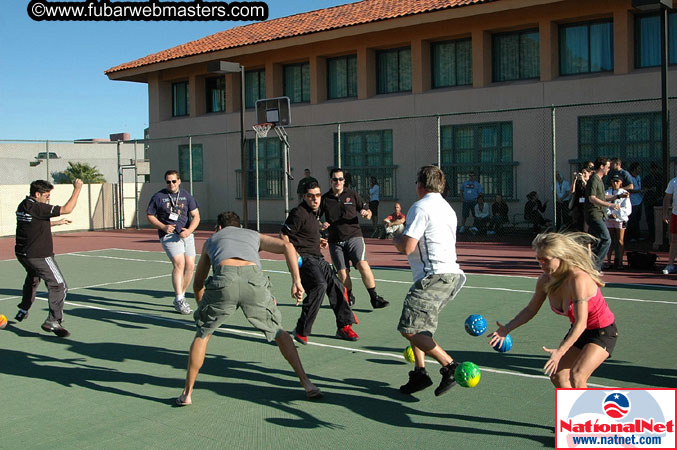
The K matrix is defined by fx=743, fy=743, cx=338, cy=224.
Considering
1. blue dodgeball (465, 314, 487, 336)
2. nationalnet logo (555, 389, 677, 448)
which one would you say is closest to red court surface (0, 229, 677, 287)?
blue dodgeball (465, 314, 487, 336)

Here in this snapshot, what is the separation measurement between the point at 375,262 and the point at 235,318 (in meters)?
6.25

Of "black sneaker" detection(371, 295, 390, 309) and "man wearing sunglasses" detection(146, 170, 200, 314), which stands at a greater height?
"man wearing sunglasses" detection(146, 170, 200, 314)

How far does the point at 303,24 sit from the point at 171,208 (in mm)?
19142

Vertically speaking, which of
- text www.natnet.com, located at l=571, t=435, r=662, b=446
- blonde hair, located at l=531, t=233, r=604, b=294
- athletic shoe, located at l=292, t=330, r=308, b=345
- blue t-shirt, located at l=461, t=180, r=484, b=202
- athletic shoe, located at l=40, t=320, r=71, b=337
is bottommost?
athletic shoe, located at l=292, t=330, r=308, b=345

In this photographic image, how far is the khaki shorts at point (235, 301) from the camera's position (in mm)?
5828

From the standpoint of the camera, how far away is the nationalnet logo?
3.97 meters

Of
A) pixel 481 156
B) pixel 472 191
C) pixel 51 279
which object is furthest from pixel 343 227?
pixel 481 156

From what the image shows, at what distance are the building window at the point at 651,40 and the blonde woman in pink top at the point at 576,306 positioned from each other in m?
16.9

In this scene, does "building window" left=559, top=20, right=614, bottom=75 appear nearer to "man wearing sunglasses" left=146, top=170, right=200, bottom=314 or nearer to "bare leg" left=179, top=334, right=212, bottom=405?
"man wearing sunglasses" left=146, top=170, right=200, bottom=314

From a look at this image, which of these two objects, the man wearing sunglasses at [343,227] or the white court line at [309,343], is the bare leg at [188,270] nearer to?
the white court line at [309,343]

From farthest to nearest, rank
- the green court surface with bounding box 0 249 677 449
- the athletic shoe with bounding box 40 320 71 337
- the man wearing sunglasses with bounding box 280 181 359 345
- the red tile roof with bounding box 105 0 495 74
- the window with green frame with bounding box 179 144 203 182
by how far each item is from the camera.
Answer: the window with green frame with bounding box 179 144 203 182, the red tile roof with bounding box 105 0 495 74, the athletic shoe with bounding box 40 320 71 337, the man wearing sunglasses with bounding box 280 181 359 345, the green court surface with bounding box 0 249 677 449

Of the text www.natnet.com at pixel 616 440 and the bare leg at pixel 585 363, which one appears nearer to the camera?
the text www.natnet.com at pixel 616 440

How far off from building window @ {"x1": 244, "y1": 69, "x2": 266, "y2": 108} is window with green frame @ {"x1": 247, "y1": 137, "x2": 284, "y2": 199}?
165cm

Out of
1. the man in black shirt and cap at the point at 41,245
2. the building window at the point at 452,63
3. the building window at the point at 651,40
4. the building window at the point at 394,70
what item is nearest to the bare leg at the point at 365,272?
the man in black shirt and cap at the point at 41,245
